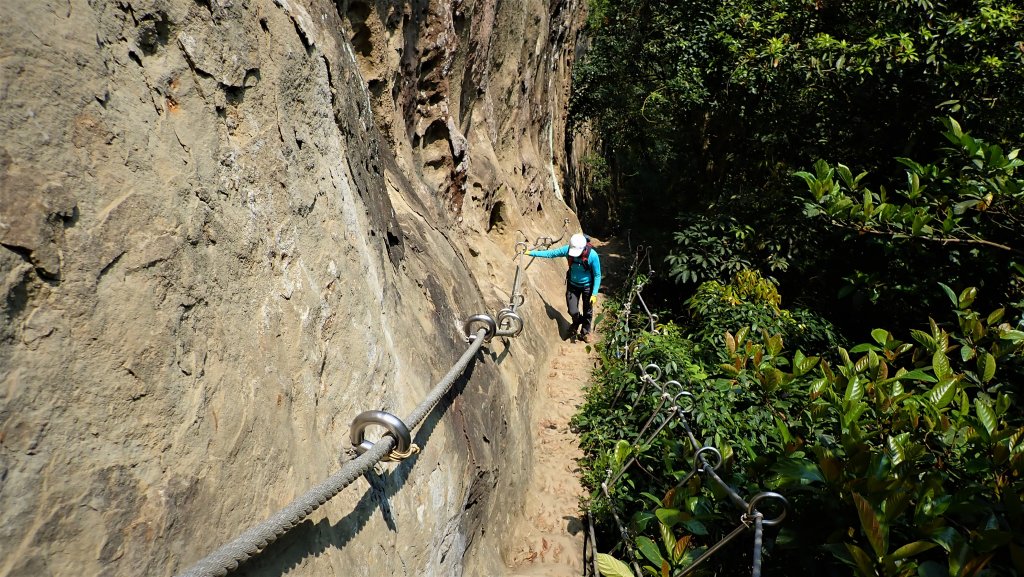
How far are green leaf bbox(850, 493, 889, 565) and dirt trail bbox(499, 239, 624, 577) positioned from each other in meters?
2.50

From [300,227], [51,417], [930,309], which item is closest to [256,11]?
Answer: [300,227]

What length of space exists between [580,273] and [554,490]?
370cm

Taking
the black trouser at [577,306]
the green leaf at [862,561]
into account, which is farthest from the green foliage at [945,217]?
the black trouser at [577,306]

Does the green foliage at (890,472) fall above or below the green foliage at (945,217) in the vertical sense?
below

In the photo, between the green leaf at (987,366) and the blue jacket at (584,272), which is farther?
the blue jacket at (584,272)

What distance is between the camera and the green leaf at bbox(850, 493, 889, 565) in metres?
1.73

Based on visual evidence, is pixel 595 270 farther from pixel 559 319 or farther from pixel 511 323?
pixel 511 323

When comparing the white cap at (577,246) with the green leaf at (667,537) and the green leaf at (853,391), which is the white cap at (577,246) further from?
the green leaf at (853,391)

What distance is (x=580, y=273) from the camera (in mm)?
8008

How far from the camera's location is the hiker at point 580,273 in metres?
7.86

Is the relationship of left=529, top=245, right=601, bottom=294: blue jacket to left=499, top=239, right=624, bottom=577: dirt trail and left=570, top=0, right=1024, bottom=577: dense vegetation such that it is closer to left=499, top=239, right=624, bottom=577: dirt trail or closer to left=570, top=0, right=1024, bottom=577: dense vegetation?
left=570, top=0, right=1024, bottom=577: dense vegetation

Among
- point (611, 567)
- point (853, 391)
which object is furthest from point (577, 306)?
point (611, 567)

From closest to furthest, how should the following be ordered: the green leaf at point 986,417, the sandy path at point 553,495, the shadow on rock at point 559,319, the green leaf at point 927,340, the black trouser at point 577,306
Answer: the green leaf at point 986,417 < the green leaf at point 927,340 < the sandy path at point 553,495 < the black trouser at point 577,306 < the shadow on rock at point 559,319

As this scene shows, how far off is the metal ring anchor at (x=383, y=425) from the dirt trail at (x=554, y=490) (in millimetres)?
1938
